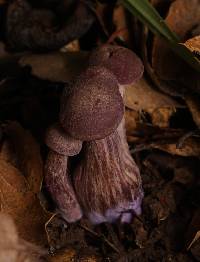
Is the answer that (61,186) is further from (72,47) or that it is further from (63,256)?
(72,47)

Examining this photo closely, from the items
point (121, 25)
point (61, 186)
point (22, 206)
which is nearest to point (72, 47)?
point (121, 25)

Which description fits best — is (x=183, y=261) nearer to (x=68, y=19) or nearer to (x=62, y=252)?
(x=62, y=252)

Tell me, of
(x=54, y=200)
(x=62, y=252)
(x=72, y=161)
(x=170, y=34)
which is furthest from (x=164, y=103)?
(x=62, y=252)

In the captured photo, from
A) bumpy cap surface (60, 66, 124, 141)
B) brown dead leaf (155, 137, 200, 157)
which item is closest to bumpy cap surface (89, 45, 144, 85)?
bumpy cap surface (60, 66, 124, 141)

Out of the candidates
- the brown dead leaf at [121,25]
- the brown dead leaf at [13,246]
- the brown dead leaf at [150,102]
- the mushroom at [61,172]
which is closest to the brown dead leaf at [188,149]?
the brown dead leaf at [150,102]

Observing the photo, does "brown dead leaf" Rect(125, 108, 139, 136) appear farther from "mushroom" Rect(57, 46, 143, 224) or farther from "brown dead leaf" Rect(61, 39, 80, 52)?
"brown dead leaf" Rect(61, 39, 80, 52)

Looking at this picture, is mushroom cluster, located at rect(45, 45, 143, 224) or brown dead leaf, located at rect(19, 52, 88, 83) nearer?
mushroom cluster, located at rect(45, 45, 143, 224)

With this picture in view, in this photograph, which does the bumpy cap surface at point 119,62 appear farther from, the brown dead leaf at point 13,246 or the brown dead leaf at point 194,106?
the brown dead leaf at point 13,246
